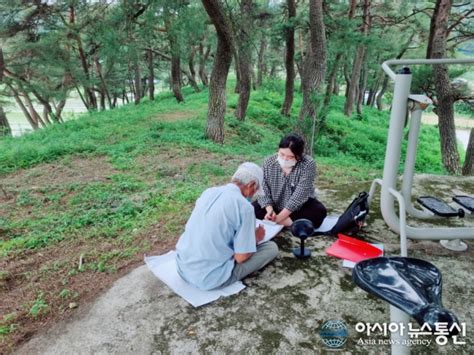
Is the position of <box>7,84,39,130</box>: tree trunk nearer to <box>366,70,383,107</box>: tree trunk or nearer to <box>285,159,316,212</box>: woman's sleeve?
<box>285,159,316,212</box>: woman's sleeve

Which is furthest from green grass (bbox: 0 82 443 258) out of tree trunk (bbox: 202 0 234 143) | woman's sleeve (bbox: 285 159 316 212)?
woman's sleeve (bbox: 285 159 316 212)

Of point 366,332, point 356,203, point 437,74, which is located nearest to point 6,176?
point 356,203

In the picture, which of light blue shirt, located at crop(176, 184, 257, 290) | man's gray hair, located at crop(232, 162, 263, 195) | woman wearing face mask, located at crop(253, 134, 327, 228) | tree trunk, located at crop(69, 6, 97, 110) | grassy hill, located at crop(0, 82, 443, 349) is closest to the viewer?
light blue shirt, located at crop(176, 184, 257, 290)

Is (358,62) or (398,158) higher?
(358,62)

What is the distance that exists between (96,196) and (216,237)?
2.49 m

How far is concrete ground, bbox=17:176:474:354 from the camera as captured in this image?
70.4 inches

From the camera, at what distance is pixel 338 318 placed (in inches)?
77.0

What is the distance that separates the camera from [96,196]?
4.02 m

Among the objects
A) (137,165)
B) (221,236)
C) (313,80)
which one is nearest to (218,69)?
(313,80)

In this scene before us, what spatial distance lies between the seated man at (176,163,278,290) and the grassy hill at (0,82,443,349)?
70 cm

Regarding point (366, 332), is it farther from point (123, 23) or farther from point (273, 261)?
point (123, 23)

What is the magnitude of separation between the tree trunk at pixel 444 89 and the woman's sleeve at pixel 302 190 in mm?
4286

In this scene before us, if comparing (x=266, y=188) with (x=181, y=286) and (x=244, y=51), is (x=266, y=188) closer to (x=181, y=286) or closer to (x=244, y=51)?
(x=181, y=286)

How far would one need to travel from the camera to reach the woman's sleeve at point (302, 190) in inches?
114
